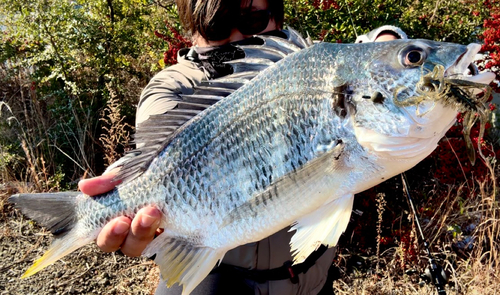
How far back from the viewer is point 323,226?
52.1 inches

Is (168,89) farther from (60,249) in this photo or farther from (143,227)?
(60,249)

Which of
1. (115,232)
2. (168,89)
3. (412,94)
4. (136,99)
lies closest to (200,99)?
(168,89)

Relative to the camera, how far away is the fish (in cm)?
117

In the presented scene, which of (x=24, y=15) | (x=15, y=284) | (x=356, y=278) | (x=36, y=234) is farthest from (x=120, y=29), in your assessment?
(x=356, y=278)

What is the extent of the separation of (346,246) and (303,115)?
2.64 m

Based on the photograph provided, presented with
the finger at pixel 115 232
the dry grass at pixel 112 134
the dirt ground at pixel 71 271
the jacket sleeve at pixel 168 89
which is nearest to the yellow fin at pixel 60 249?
the finger at pixel 115 232

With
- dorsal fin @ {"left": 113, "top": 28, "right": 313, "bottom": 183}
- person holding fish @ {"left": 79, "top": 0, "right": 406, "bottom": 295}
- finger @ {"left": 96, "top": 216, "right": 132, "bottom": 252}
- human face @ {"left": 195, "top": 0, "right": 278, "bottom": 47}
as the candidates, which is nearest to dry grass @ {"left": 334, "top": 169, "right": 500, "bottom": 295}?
person holding fish @ {"left": 79, "top": 0, "right": 406, "bottom": 295}

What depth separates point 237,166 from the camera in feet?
4.66

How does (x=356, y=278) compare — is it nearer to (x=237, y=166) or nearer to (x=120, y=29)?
(x=237, y=166)

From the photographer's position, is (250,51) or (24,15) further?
(24,15)

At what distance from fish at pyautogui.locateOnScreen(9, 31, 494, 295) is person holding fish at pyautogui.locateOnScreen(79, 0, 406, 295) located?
9cm

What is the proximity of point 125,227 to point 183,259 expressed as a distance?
288mm

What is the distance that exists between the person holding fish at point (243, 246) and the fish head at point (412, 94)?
0.58 meters

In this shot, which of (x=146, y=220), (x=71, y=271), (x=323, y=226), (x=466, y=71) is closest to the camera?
(x=466, y=71)
